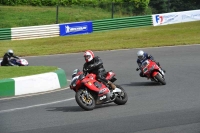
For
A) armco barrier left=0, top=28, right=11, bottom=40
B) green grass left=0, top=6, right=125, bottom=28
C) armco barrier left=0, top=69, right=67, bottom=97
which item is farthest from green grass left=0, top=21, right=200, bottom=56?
armco barrier left=0, top=69, right=67, bottom=97

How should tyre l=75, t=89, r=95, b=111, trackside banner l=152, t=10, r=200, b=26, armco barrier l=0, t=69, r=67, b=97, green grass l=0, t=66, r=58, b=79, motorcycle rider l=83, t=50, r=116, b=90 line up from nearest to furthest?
1. tyre l=75, t=89, r=95, b=111
2. motorcycle rider l=83, t=50, r=116, b=90
3. armco barrier l=0, t=69, r=67, b=97
4. green grass l=0, t=66, r=58, b=79
5. trackside banner l=152, t=10, r=200, b=26

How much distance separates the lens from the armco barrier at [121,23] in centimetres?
3709

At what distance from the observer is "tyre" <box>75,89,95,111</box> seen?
11.1 metres

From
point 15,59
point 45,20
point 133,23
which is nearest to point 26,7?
point 45,20

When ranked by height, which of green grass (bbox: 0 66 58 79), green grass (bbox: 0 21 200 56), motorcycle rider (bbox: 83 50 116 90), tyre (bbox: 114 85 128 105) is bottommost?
green grass (bbox: 0 21 200 56)

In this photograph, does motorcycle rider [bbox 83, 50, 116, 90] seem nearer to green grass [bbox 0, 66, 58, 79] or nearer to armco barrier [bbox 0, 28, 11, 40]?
green grass [bbox 0, 66, 58, 79]

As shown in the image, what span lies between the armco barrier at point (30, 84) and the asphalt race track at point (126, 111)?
0.38 metres

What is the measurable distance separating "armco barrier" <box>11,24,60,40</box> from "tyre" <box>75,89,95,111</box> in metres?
24.0

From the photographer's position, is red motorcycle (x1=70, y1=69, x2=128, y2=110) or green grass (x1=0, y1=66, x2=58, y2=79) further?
green grass (x1=0, y1=66, x2=58, y2=79)

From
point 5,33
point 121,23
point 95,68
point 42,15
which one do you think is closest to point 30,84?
point 95,68

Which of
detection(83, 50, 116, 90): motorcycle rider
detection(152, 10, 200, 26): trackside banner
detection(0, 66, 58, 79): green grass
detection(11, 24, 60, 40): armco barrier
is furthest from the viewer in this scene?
detection(152, 10, 200, 26): trackside banner

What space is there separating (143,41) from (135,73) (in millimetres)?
12791

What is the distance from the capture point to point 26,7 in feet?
157

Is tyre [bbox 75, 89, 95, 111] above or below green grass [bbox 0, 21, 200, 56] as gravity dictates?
above
